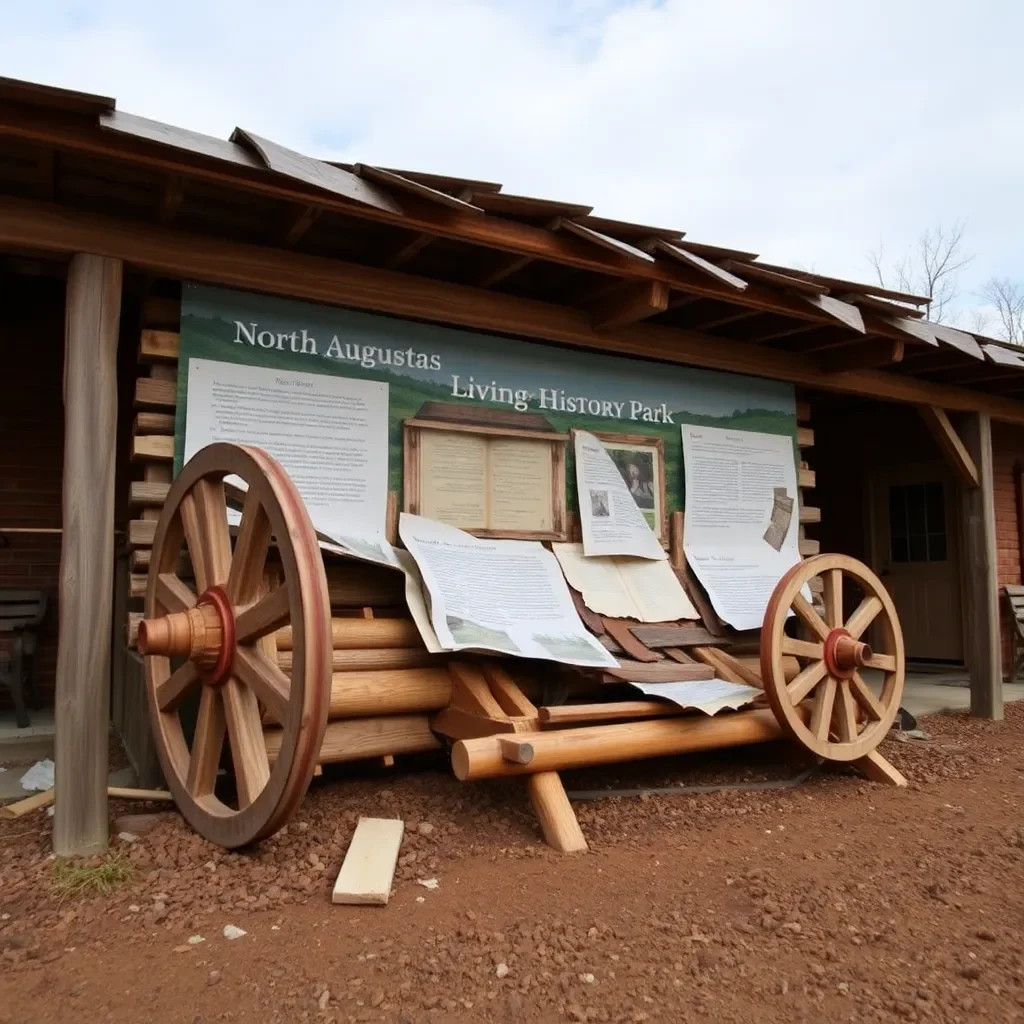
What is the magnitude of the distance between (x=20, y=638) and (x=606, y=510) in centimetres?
365

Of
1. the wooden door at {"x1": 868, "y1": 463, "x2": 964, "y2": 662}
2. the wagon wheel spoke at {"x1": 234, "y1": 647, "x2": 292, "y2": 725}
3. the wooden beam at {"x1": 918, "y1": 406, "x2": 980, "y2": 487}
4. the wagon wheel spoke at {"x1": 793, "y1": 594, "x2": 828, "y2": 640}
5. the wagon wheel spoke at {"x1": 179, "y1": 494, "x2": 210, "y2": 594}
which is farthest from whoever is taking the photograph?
the wooden door at {"x1": 868, "y1": 463, "x2": 964, "y2": 662}

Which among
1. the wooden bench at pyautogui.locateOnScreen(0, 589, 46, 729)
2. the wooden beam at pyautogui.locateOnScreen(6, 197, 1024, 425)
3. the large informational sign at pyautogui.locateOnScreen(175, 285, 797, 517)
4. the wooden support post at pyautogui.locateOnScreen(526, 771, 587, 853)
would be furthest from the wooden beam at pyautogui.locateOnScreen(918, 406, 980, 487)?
the wooden bench at pyautogui.locateOnScreen(0, 589, 46, 729)

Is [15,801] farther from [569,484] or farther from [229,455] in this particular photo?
[569,484]

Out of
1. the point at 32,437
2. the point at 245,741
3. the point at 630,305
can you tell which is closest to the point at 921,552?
the point at 630,305

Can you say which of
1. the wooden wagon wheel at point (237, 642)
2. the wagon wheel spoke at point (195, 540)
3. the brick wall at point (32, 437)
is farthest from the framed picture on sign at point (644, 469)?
the brick wall at point (32, 437)

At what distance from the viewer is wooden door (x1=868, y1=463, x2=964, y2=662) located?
9336mm

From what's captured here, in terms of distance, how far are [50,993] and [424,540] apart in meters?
2.70

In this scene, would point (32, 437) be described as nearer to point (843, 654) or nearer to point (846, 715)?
point (843, 654)

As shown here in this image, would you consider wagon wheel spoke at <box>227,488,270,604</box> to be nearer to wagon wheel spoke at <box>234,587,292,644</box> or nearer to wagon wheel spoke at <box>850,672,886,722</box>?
wagon wheel spoke at <box>234,587,292,644</box>

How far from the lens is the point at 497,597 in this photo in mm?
4664

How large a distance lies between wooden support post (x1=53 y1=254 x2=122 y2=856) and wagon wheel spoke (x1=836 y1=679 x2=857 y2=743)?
137 inches

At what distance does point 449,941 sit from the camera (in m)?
2.73

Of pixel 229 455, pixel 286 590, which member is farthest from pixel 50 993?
pixel 229 455

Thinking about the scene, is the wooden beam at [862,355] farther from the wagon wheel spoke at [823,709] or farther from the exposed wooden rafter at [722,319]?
the wagon wheel spoke at [823,709]
